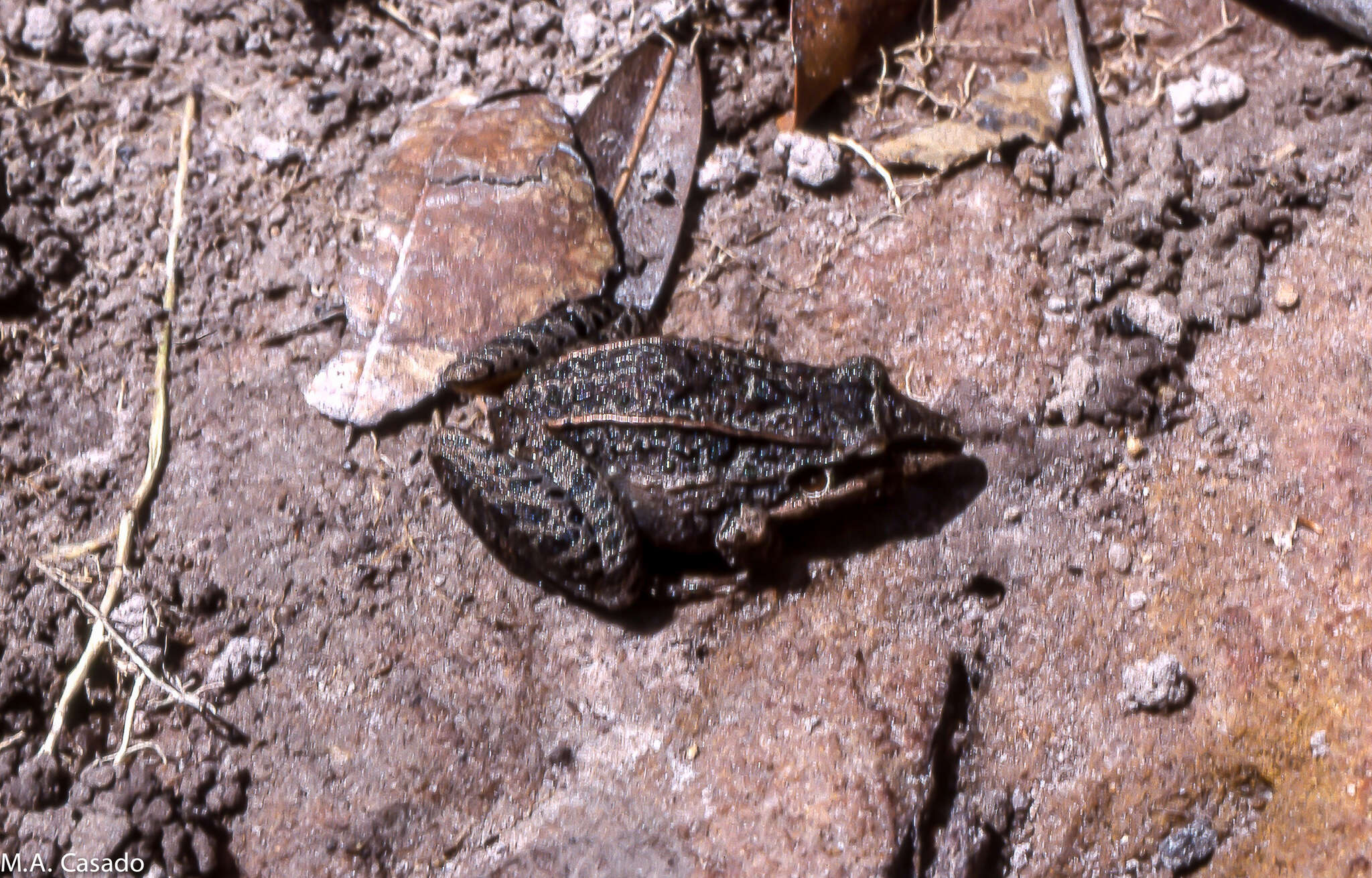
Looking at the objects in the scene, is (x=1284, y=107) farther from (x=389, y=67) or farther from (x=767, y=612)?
(x=389, y=67)

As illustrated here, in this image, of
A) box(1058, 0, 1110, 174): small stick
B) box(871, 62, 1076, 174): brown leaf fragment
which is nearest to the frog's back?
box(871, 62, 1076, 174): brown leaf fragment

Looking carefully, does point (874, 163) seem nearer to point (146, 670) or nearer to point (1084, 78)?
point (1084, 78)

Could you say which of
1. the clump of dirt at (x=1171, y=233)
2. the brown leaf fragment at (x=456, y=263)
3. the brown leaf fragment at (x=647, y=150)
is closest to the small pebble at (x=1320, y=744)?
the clump of dirt at (x=1171, y=233)

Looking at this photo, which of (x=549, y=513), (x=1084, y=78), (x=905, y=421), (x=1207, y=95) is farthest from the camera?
(x=1084, y=78)

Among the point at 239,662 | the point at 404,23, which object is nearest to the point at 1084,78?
the point at 404,23

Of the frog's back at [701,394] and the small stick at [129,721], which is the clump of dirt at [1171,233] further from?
the small stick at [129,721]

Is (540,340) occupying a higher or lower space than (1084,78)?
lower
